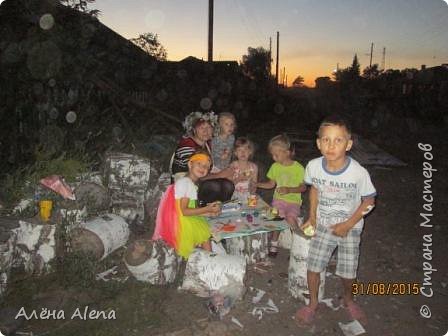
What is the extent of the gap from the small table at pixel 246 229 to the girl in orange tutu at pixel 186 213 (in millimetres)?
216

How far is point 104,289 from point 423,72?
25988 millimetres

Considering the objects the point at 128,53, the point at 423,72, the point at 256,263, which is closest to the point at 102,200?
the point at 256,263

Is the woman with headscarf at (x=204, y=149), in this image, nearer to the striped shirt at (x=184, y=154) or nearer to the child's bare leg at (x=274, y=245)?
the striped shirt at (x=184, y=154)

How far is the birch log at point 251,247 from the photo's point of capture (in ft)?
15.4

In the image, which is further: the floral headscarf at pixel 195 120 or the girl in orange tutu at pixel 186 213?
the floral headscarf at pixel 195 120

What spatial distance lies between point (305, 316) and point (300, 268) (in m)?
0.52

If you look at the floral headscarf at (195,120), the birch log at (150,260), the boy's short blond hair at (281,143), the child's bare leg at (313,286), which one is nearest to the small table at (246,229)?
the birch log at (150,260)

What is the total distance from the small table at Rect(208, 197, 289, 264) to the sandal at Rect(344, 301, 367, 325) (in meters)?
1.02

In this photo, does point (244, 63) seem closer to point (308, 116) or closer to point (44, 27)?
point (308, 116)

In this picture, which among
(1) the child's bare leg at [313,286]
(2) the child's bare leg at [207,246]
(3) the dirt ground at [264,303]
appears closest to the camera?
(3) the dirt ground at [264,303]

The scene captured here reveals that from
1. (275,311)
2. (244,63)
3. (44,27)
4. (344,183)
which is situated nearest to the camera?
(344,183)

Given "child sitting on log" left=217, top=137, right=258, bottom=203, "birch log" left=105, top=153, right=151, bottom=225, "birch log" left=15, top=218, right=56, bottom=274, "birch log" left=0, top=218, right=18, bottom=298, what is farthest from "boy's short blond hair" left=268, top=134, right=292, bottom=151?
"birch log" left=0, top=218, right=18, bottom=298

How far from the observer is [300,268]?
4055 millimetres

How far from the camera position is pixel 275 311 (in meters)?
3.89
